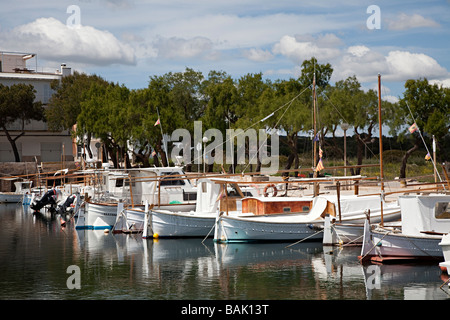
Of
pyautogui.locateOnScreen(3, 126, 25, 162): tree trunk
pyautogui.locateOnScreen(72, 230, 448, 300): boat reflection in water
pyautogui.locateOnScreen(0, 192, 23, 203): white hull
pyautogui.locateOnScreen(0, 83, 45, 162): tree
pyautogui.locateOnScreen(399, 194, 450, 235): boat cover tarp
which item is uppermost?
pyautogui.locateOnScreen(0, 83, 45, 162): tree

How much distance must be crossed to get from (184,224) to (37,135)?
63.0m

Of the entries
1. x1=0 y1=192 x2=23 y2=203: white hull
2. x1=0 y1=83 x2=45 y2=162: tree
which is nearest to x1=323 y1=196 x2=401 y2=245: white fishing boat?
x1=0 y1=192 x2=23 y2=203: white hull

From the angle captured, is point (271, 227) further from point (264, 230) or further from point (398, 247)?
point (398, 247)

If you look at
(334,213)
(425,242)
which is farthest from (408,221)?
(334,213)

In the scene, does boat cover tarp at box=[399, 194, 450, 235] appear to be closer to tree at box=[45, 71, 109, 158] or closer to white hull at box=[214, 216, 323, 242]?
white hull at box=[214, 216, 323, 242]

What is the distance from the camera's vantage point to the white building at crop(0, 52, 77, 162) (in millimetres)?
90375

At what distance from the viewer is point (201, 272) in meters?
25.6

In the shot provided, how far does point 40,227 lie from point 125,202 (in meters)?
7.82

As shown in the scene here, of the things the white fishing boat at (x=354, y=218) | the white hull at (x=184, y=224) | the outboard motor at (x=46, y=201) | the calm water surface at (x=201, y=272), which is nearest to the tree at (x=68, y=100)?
the outboard motor at (x=46, y=201)

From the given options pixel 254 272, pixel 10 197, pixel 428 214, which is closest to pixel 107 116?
pixel 10 197

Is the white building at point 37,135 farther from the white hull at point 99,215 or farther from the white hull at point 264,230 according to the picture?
the white hull at point 264,230

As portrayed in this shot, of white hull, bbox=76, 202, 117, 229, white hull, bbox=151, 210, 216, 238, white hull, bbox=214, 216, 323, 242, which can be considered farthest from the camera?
white hull, bbox=76, 202, 117, 229

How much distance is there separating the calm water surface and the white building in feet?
192
